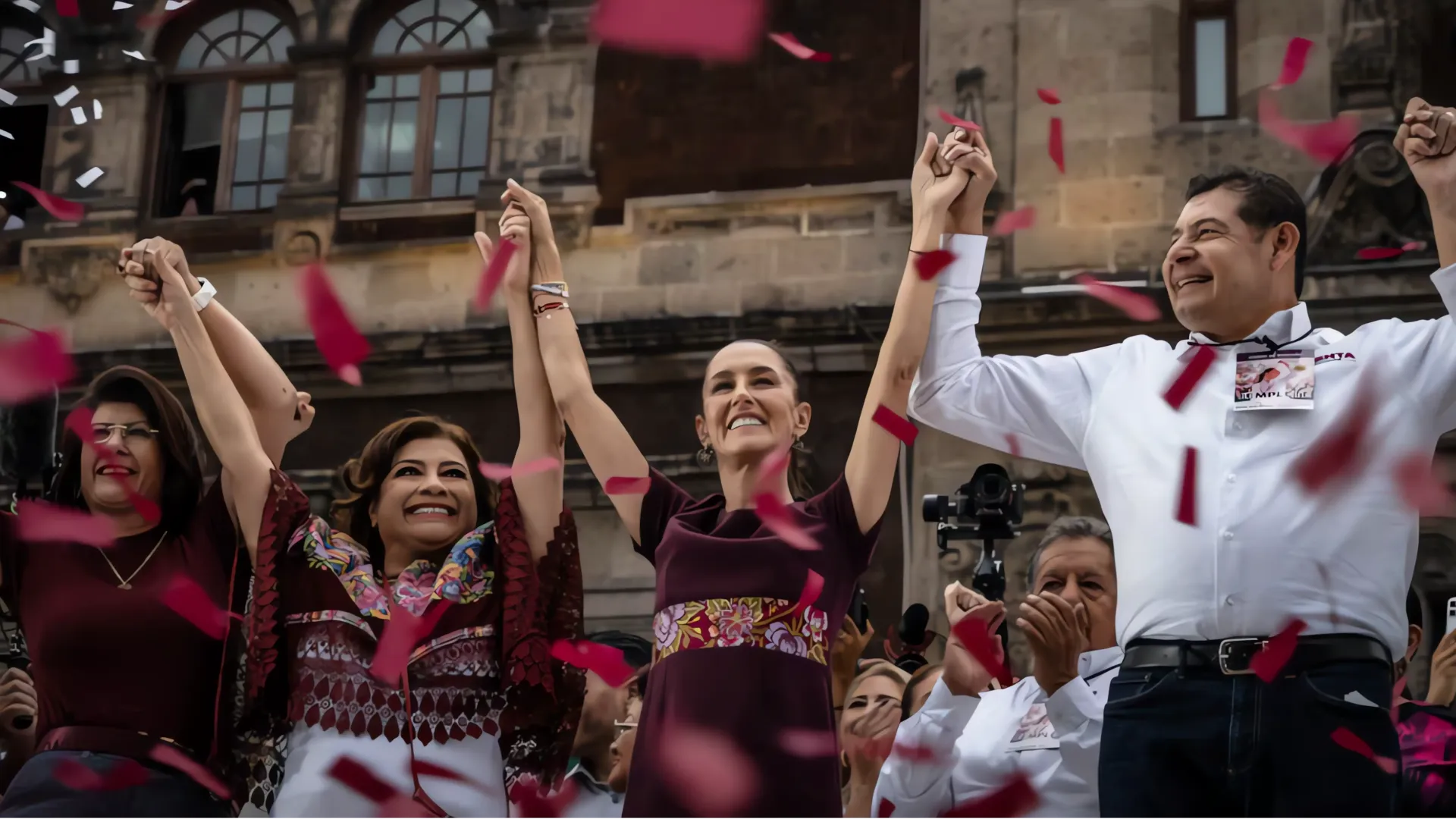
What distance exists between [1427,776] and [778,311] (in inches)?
163

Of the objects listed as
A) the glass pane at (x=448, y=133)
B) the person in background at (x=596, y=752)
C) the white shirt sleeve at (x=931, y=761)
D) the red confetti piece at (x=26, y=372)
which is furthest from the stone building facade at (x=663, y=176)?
the white shirt sleeve at (x=931, y=761)

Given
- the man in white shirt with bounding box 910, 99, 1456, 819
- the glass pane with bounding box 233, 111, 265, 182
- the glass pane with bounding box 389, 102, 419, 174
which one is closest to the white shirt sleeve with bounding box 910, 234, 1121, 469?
the man in white shirt with bounding box 910, 99, 1456, 819

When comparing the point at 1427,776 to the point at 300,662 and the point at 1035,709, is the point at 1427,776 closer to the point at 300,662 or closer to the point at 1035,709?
the point at 1035,709

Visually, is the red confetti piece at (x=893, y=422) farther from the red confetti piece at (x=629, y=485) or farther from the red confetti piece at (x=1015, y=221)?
the red confetti piece at (x=1015, y=221)

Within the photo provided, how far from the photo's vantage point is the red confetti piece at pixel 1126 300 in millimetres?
6574

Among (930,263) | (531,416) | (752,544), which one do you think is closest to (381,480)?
(531,416)

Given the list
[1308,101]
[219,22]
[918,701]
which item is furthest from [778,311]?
[918,701]

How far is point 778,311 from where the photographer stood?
757 cm

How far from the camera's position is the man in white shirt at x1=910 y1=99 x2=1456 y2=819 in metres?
2.52

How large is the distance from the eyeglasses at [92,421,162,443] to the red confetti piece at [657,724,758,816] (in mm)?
1173

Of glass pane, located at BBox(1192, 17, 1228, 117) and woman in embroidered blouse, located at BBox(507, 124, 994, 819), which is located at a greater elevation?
glass pane, located at BBox(1192, 17, 1228, 117)

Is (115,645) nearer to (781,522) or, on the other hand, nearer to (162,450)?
(162,450)

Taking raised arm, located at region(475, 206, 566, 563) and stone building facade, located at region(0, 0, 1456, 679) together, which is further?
stone building facade, located at region(0, 0, 1456, 679)

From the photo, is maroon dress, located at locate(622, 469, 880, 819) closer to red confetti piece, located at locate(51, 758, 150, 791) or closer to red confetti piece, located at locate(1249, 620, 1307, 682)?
red confetti piece, located at locate(1249, 620, 1307, 682)
